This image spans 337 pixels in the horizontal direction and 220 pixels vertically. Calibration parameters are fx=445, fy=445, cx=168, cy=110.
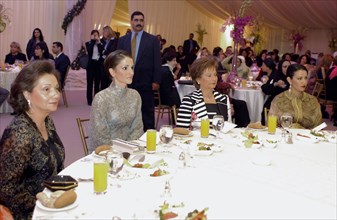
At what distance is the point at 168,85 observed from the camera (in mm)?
5773

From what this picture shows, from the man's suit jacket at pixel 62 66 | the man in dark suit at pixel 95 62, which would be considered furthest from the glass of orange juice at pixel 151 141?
the man in dark suit at pixel 95 62

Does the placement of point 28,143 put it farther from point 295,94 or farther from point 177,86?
point 177,86

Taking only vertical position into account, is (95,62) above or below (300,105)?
above

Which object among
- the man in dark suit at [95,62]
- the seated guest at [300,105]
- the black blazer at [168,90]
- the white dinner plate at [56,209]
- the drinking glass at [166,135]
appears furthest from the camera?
the man in dark suit at [95,62]

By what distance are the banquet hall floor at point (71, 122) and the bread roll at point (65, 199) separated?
2.83 metres

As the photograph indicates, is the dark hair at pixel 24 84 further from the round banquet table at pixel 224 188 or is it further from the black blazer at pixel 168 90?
the black blazer at pixel 168 90

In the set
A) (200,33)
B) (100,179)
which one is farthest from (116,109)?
(200,33)

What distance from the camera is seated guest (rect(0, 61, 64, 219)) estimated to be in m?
1.80

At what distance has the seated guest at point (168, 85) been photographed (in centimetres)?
570

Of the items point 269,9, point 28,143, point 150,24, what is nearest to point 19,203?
point 28,143

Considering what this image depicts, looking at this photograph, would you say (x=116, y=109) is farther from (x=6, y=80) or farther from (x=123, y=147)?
(x=6, y=80)

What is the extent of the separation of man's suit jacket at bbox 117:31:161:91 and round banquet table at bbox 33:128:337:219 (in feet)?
9.33

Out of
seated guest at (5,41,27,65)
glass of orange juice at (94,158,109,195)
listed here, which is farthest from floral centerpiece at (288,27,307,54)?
glass of orange juice at (94,158,109,195)

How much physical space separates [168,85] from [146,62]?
0.75 m
